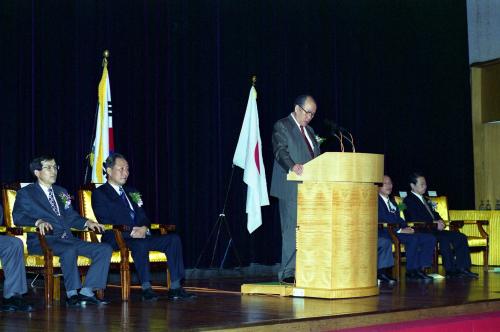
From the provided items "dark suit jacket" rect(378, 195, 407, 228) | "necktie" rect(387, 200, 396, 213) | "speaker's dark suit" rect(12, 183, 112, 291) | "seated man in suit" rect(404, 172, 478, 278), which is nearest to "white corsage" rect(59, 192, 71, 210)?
"speaker's dark suit" rect(12, 183, 112, 291)

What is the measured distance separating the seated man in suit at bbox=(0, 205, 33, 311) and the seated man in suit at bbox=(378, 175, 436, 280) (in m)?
3.51

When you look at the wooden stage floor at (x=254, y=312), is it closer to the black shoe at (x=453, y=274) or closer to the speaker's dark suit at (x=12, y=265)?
the speaker's dark suit at (x=12, y=265)

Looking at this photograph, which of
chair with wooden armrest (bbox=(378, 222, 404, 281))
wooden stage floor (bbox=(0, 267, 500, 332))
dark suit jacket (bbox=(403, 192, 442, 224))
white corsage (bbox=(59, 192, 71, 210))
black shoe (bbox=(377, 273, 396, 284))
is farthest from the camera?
dark suit jacket (bbox=(403, 192, 442, 224))

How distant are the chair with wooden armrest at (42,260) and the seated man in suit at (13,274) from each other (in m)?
0.23

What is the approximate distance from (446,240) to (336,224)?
10.1 ft

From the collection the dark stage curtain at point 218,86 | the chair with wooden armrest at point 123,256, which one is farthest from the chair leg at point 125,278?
the dark stage curtain at point 218,86

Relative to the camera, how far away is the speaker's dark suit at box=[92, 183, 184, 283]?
19.8ft

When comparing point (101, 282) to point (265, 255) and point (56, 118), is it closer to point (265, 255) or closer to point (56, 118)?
point (56, 118)

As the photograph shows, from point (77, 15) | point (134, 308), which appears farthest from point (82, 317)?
point (77, 15)

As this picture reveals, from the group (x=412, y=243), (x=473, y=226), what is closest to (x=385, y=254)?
(x=412, y=243)

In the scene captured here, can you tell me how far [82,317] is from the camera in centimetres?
486

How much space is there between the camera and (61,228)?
5.94 meters

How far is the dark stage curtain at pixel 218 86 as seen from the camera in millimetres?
7324

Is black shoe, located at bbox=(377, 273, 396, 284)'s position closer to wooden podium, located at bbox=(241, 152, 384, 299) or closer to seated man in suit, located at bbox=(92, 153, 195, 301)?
wooden podium, located at bbox=(241, 152, 384, 299)
